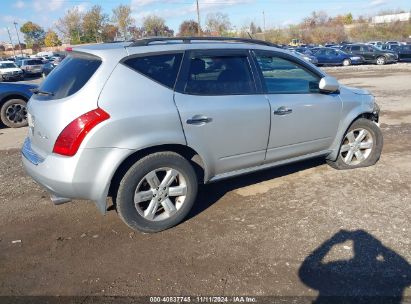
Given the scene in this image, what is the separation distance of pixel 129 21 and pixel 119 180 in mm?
63199

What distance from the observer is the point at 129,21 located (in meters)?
61.3

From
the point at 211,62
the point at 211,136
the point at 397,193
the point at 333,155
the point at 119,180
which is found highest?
the point at 211,62

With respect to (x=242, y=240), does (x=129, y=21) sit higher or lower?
higher

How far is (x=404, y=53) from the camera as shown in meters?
27.4

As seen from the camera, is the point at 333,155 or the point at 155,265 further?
the point at 333,155

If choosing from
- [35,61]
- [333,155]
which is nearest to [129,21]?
[35,61]

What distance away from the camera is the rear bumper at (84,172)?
10.2 feet

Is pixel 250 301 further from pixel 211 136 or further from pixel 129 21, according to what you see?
pixel 129 21

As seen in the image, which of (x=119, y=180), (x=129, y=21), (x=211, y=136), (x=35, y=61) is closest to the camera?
(x=119, y=180)

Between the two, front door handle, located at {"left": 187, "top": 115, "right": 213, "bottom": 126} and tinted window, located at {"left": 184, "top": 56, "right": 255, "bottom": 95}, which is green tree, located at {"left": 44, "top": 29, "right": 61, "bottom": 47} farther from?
front door handle, located at {"left": 187, "top": 115, "right": 213, "bottom": 126}

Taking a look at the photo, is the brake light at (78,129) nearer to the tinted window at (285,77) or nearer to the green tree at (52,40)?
the tinted window at (285,77)

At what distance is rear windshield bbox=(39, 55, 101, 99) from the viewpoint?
3.24m

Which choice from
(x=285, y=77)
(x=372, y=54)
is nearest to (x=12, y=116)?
(x=285, y=77)

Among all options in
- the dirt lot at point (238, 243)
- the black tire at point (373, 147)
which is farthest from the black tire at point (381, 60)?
the dirt lot at point (238, 243)
